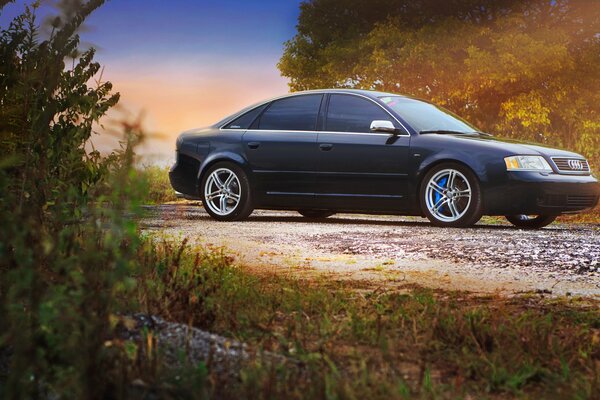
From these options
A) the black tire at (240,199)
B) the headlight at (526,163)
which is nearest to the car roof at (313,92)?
the black tire at (240,199)

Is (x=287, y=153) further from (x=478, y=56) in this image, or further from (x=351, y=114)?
(x=478, y=56)

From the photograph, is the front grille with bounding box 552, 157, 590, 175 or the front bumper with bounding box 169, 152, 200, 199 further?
the front bumper with bounding box 169, 152, 200, 199

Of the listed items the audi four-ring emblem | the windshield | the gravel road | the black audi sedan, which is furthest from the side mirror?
the audi four-ring emblem

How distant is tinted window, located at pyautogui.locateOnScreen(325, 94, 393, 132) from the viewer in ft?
37.1

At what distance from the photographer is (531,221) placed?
463 inches

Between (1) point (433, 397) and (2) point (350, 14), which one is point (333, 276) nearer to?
(1) point (433, 397)

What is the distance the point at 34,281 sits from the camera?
10.9ft

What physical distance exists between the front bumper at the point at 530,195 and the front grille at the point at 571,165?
0.49 feet

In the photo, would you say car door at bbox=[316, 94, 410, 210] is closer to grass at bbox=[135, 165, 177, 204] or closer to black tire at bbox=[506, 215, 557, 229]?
black tire at bbox=[506, 215, 557, 229]

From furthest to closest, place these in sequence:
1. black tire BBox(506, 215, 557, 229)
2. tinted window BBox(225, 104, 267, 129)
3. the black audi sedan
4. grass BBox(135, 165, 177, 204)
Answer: grass BBox(135, 165, 177, 204)
tinted window BBox(225, 104, 267, 129)
black tire BBox(506, 215, 557, 229)
the black audi sedan

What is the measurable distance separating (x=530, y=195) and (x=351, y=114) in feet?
8.23

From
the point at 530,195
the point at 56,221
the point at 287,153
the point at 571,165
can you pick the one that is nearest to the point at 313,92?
the point at 287,153

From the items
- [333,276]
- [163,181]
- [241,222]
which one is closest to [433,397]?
[333,276]

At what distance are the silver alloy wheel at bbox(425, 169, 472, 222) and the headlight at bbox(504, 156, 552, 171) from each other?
55 centimetres
